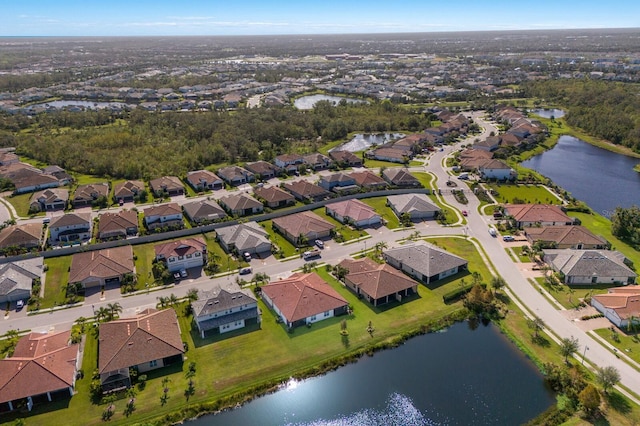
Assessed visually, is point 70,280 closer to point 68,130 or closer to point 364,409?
point 364,409

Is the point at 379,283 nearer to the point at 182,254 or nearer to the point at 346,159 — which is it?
the point at 182,254

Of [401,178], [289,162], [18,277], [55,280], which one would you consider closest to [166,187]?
[289,162]

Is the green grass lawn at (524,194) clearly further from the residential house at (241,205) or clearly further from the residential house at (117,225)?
the residential house at (117,225)

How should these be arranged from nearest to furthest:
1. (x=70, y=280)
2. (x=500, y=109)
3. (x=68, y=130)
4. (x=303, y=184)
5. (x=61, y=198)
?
1. (x=70, y=280)
2. (x=61, y=198)
3. (x=303, y=184)
4. (x=68, y=130)
5. (x=500, y=109)

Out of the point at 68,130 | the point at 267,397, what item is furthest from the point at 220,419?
the point at 68,130

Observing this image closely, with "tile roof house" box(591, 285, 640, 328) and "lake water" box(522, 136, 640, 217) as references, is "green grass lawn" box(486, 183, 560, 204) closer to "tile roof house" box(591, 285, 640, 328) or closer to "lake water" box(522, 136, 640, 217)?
"lake water" box(522, 136, 640, 217)
